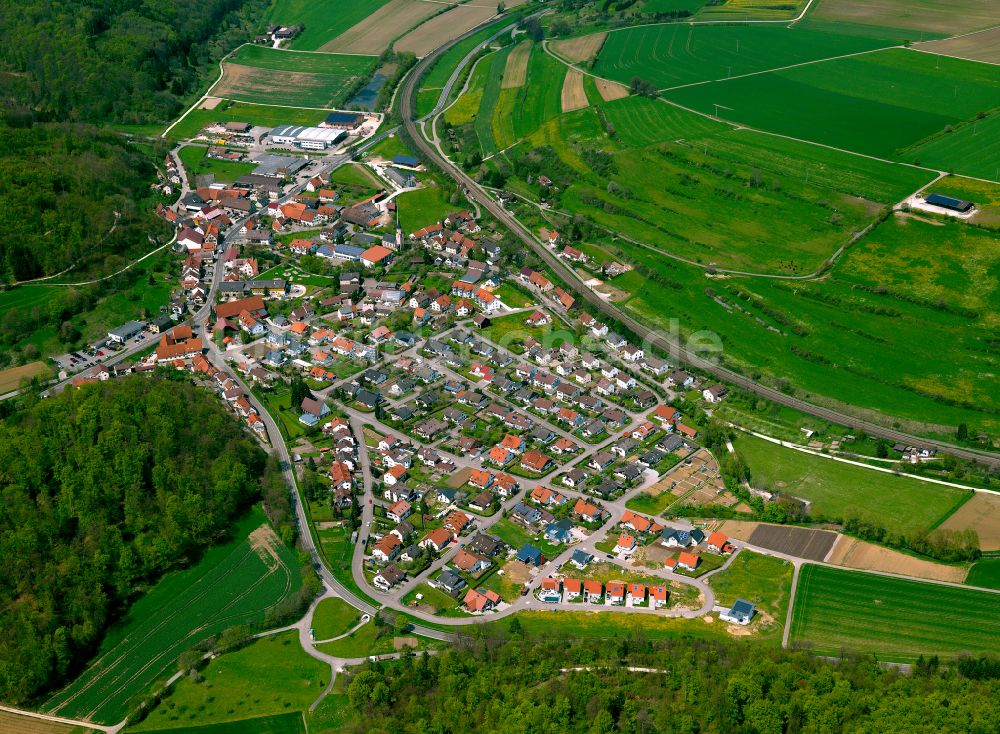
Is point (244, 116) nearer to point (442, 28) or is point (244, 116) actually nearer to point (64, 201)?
point (64, 201)

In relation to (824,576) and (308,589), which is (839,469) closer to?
(824,576)

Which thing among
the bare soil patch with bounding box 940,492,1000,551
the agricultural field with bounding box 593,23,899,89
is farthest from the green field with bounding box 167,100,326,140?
the bare soil patch with bounding box 940,492,1000,551

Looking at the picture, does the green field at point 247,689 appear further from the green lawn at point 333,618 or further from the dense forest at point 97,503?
the dense forest at point 97,503

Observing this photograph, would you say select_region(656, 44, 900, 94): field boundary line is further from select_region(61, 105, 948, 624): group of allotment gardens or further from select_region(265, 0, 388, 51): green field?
select_region(265, 0, 388, 51): green field

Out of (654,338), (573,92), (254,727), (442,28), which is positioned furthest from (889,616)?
(442,28)

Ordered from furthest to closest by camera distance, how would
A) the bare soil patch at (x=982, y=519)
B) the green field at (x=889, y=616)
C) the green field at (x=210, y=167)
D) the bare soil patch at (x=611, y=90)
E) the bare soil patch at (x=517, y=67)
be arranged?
the bare soil patch at (x=517, y=67)
the bare soil patch at (x=611, y=90)
the green field at (x=210, y=167)
the bare soil patch at (x=982, y=519)
the green field at (x=889, y=616)

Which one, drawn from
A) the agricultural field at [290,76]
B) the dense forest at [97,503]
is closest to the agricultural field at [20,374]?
the dense forest at [97,503]

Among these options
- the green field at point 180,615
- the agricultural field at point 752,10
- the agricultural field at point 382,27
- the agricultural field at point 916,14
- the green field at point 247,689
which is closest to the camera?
the green field at point 247,689
